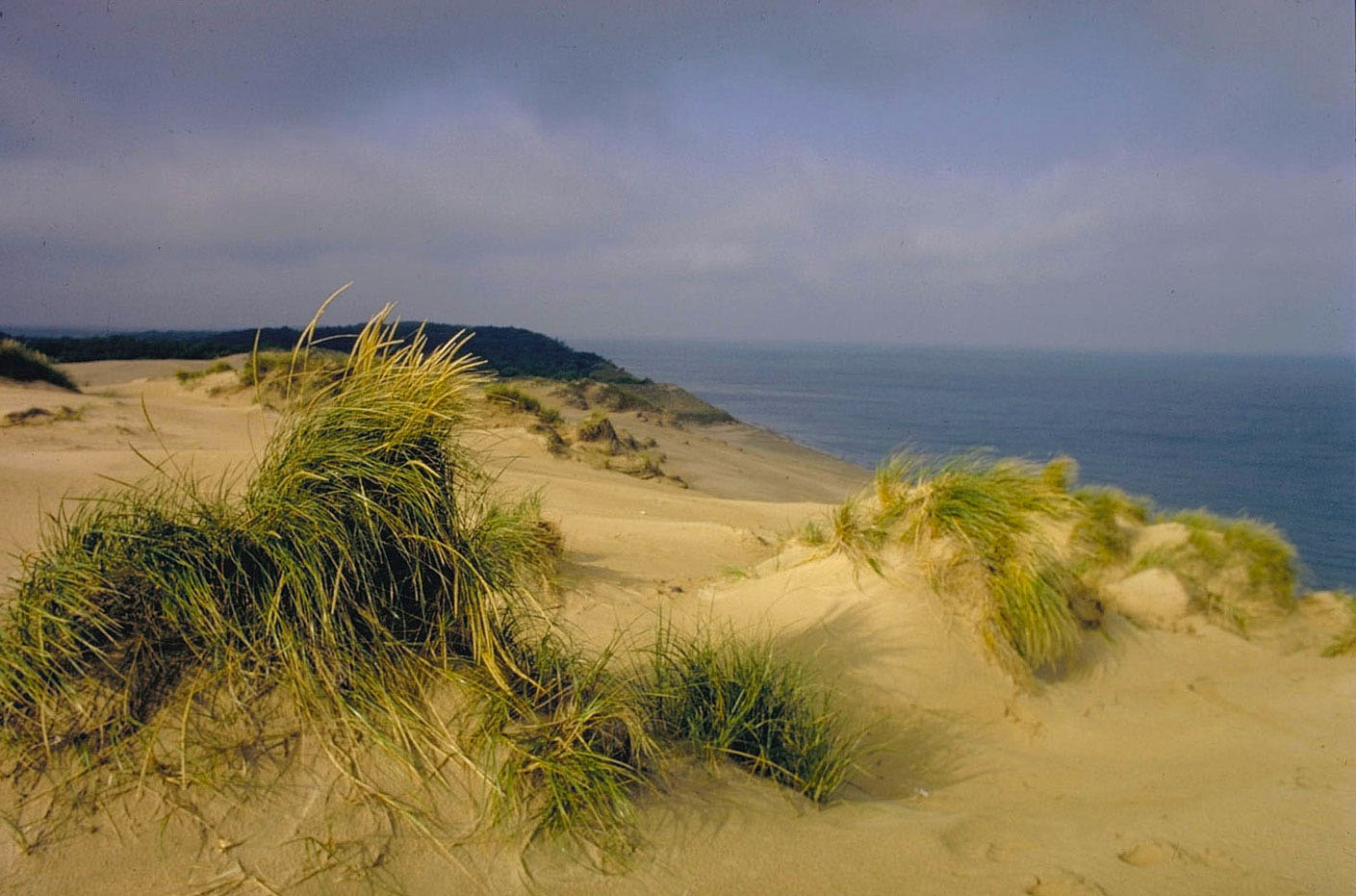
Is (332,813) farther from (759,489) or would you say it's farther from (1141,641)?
(759,489)

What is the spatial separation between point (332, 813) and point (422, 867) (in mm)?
333

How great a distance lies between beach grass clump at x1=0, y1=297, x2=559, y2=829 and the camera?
8.90ft

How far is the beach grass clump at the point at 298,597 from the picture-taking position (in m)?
2.71

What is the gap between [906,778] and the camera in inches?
175

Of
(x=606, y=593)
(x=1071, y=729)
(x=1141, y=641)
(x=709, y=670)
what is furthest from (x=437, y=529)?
(x=1141, y=641)

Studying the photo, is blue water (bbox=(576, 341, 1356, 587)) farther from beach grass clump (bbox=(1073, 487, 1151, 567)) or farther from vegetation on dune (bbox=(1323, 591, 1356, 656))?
beach grass clump (bbox=(1073, 487, 1151, 567))

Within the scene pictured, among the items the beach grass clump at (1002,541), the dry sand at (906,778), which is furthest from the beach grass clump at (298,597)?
the beach grass clump at (1002,541)

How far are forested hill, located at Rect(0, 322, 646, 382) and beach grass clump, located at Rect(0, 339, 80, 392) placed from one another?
812 centimetres

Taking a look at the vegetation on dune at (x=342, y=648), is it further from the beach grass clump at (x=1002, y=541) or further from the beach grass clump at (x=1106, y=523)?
the beach grass clump at (x=1106, y=523)

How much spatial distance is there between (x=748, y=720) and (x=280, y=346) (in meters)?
28.5

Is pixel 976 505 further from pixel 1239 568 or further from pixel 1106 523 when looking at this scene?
pixel 1239 568

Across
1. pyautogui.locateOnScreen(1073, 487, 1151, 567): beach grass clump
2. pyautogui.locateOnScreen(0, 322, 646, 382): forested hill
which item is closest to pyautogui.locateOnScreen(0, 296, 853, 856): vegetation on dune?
pyautogui.locateOnScreen(1073, 487, 1151, 567): beach grass clump

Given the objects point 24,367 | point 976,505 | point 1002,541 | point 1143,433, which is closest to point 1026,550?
point 1002,541

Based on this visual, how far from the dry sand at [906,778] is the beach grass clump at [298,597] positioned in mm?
255
